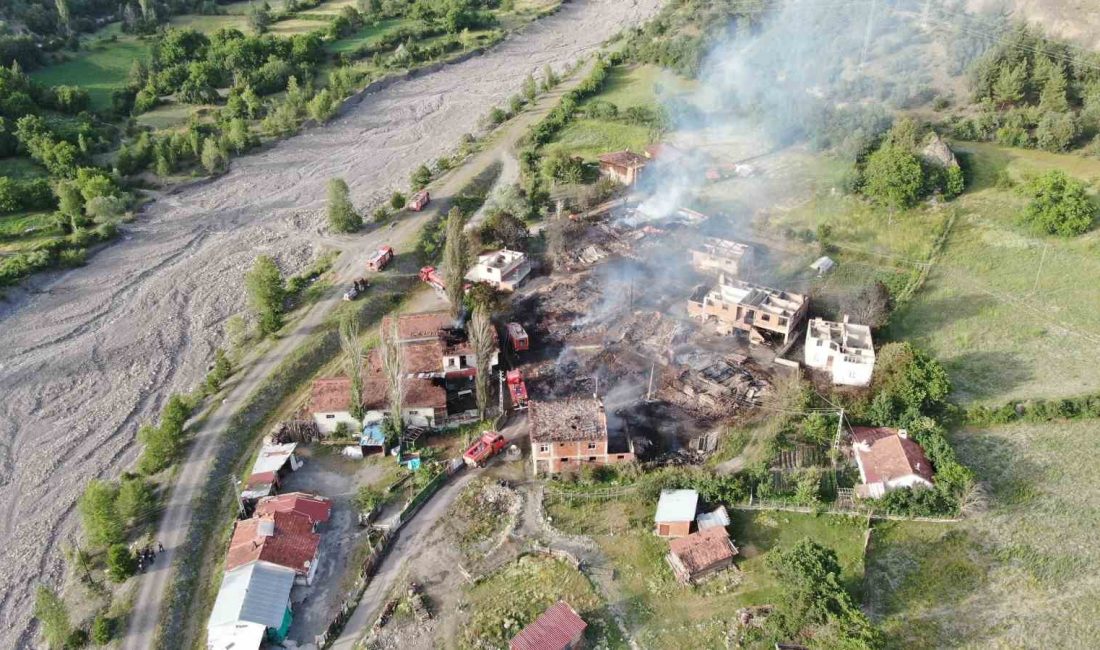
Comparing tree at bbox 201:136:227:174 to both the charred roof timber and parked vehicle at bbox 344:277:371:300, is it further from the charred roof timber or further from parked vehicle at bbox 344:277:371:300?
the charred roof timber

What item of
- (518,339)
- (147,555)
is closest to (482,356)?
(518,339)

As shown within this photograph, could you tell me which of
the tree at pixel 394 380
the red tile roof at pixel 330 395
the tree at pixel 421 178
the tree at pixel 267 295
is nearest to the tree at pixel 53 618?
the red tile roof at pixel 330 395

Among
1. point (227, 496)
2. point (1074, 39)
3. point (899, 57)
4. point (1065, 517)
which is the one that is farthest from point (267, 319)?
point (1074, 39)

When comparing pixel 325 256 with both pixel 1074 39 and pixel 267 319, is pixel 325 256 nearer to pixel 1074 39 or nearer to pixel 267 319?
pixel 267 319

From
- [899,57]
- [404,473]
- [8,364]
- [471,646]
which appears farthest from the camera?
[899,57]

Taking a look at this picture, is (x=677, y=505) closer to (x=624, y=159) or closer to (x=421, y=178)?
(x=624, y=159)

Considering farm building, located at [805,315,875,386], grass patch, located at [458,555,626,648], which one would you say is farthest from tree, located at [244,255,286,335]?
farm building, located at [805,315,875,386]
